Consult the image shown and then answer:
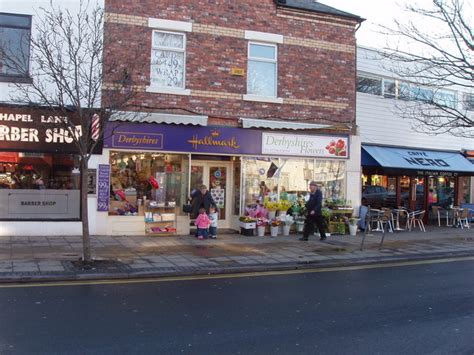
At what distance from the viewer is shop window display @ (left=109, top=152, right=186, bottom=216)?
1395 centimetres

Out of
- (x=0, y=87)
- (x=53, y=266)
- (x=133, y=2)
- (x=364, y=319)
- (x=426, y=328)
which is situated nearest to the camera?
(x=426, y=328)

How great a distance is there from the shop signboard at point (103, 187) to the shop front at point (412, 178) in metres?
8.56

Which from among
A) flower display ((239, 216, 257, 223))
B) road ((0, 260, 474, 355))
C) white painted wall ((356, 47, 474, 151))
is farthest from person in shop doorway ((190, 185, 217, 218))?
white painted wall ((356, 47, 474, 151))

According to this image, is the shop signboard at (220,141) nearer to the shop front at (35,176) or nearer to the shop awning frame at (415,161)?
the shop front at (35,176)

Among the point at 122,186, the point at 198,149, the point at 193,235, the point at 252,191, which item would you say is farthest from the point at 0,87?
the point at 252,191

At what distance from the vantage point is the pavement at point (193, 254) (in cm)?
887

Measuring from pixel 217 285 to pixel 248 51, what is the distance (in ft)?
28.8

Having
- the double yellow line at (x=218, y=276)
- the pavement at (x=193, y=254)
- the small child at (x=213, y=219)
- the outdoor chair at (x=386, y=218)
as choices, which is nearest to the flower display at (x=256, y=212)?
the pavement at (x=193, y=254)

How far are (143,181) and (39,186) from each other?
2.76 metres

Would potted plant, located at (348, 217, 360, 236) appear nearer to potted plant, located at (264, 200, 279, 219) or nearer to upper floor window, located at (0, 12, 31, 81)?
potted plant, located at (264, 200, 279, 219)

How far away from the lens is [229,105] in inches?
581

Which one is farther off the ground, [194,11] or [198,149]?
[194,11]

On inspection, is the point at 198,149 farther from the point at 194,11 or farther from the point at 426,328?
the point at 426,328

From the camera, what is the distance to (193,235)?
14383mm
